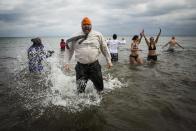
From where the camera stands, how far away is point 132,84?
28.4ft

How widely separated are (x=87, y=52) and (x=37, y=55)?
356 centimetres

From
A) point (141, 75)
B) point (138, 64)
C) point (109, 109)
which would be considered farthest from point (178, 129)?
point (138, 64)

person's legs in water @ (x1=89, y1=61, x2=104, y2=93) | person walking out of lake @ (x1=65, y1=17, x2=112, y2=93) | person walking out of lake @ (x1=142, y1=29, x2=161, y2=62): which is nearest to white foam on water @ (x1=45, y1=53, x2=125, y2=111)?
person walking out of lake @ (x1=65, y1=17, x2=112, y2=93)

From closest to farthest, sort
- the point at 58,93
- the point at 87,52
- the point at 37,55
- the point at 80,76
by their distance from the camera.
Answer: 1. the point at 87,52
2. the point at 80,76
3. the point at 58,93
4. the point at 37,55

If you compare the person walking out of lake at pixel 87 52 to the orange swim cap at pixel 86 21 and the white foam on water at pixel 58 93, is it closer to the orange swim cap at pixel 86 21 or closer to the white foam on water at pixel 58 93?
the orange swim cap at pixel 86 21

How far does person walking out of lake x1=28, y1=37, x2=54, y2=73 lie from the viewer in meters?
8.23

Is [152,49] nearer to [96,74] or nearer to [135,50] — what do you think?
[135,50]

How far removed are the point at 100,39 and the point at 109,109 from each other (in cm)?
197

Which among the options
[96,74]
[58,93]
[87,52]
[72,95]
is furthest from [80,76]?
[58,93]

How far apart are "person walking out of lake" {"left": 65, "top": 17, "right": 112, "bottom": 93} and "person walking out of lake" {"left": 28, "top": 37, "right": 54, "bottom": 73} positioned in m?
2.84

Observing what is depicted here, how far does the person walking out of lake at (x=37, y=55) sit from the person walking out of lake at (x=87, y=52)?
9.32 ft

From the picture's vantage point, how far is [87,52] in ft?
18.1

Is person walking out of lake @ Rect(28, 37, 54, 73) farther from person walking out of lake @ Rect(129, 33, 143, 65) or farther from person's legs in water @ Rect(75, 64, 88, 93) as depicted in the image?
person walking out of lake @ Rect(129, 33, 143, 65)

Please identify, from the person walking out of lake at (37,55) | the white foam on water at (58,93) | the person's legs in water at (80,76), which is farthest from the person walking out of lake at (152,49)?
the person's legs in water at (80,76)
